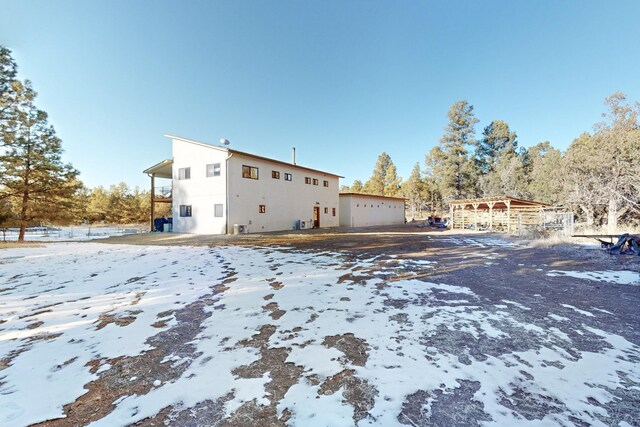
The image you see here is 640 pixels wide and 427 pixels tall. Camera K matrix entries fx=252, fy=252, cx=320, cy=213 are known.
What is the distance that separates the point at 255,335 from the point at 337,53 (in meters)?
21.1

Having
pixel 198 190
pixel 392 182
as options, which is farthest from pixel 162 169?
pixel 392 182

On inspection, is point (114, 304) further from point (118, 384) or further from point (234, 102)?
point (234, 102)

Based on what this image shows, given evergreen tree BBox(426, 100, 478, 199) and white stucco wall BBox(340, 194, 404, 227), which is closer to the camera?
white stucco wall BBox(340, 194, 404, 227)

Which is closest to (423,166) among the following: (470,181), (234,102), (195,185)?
(470,181)

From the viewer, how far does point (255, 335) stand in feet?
10.2

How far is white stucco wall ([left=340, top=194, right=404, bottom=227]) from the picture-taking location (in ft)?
88.5

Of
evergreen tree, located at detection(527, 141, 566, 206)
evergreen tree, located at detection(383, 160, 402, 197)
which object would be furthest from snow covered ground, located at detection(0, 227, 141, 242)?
evergreen tree, located at detection(527, 141, 566, 206)

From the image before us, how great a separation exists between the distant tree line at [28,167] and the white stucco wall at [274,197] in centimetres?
933

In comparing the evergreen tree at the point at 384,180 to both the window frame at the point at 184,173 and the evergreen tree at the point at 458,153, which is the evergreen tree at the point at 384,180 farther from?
the window frame at the point at 184,173

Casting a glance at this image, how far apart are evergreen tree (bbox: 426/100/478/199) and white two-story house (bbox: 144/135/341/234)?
21527 millimetres

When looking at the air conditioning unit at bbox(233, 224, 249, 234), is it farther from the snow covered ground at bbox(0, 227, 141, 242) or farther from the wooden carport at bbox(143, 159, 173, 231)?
the snow covered ground at bbox(0, 227, 141, 242)

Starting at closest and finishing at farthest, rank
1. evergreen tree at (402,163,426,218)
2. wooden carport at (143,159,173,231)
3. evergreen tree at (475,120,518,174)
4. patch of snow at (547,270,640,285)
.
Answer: patch of snow at (547,270,640,285)
wooden carport at (143,159,173,231)
evergreen tree at (475,120,518,174)
evergreen tree at (402,163,426,218)

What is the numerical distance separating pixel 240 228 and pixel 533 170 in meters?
37.3

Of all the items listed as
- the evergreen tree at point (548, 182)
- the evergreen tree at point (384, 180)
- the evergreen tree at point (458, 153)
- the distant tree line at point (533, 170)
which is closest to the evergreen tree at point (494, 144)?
the distant tree line at point (533, 170)
